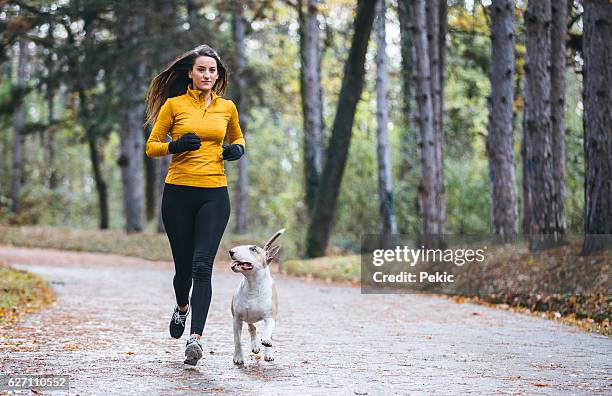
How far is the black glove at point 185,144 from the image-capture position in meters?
7.36

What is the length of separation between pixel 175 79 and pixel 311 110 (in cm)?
1860

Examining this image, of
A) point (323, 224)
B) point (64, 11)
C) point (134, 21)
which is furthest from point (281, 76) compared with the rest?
point (323, 224)

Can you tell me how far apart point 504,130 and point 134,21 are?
697 inches

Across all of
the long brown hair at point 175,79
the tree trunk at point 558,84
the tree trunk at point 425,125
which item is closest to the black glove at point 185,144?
the long brown hair at point 175,79

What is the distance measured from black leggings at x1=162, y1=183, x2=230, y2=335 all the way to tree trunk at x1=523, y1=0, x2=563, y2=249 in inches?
360

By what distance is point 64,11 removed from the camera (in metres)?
27.0

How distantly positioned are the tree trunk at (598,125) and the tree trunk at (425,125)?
5.52 m

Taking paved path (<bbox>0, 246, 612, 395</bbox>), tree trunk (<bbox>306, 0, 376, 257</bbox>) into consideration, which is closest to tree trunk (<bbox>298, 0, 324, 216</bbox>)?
tree trunk (<bbox>306, 0, 376, 257</bbox>)

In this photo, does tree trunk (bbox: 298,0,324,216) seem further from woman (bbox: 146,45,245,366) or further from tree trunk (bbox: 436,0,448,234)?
woman (bbox: 146,45,245,366)

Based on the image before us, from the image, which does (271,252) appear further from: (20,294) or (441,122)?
(441,122)

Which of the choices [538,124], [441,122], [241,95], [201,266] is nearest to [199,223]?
[201,266]

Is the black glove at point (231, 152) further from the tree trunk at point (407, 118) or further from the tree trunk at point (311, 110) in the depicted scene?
the tree trunk at point (311, 110)

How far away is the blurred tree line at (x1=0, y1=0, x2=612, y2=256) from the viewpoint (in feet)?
52.7

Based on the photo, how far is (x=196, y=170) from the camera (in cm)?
751
